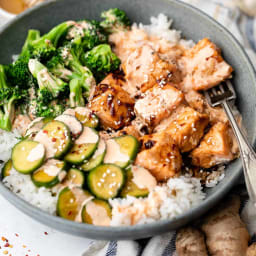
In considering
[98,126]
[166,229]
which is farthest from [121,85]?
[166,229]

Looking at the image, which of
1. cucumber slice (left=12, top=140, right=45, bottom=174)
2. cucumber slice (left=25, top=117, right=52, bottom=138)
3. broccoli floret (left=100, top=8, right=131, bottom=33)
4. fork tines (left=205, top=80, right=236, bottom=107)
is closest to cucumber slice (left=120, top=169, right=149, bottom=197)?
cucumber slice (left=12, top=140, right=45, bottom=174)

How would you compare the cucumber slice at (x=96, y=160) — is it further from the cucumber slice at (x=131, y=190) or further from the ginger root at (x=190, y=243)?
the ginger root at (x=190, y=243)

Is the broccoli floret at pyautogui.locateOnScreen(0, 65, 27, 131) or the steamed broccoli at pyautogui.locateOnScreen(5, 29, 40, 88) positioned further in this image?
the steamed broccoli at pyautogui.locateOnScreen(5, 29, 40, 88)

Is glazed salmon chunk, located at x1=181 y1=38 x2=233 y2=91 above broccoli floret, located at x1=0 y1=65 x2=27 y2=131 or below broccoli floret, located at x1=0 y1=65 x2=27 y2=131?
below

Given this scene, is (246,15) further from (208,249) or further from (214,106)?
(208,249)

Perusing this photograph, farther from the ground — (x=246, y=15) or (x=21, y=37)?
(x=21, y=37)

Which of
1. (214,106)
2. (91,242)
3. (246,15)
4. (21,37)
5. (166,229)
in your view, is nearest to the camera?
(166,229)

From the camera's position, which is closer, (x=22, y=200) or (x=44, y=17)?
(x=22, y=200)

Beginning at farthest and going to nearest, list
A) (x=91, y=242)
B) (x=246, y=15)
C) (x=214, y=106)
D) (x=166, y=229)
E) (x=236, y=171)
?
1. (x=246, y=15)
2. (x=214, y=106)
3. (x=91, y=242)
4. (x=236, y=171)
5. (x=166, y=229)

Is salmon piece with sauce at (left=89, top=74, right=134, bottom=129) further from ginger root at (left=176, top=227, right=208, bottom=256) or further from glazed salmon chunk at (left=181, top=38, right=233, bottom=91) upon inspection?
ginger root at (left=176, top=227, right=208, bottom=256)
